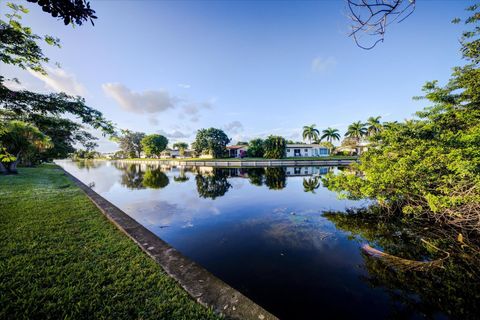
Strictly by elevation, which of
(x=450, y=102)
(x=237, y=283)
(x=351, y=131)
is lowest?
(x=237, y=283)

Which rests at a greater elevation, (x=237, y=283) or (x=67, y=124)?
(x=67, y=124)

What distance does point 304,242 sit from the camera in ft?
19.6

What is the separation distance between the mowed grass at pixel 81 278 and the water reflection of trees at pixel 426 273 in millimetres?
3710

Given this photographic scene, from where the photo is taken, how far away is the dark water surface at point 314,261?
339 cm

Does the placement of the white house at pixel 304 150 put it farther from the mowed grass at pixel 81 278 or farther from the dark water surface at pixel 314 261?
the mowed grass at pixel 81 278

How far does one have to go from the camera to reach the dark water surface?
3391mm

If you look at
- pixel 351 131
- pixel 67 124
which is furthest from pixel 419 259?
pixel 351 131

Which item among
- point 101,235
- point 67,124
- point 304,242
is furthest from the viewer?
point 304,242

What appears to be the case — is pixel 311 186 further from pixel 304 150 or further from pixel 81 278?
pixel 304 150

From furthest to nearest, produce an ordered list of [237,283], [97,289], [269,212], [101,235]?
[269,212] < [101,235] < [237,283] < [97,289]

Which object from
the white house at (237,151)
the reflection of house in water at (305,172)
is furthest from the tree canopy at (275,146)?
the reflection of house in water at (305,172)

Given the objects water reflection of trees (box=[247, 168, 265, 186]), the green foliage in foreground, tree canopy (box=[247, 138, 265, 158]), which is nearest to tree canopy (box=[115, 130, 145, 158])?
tree canopy (box=[247, 138, 265, 158])

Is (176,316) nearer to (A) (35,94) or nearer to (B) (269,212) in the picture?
(A) (35,94)

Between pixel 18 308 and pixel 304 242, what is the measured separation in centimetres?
612
